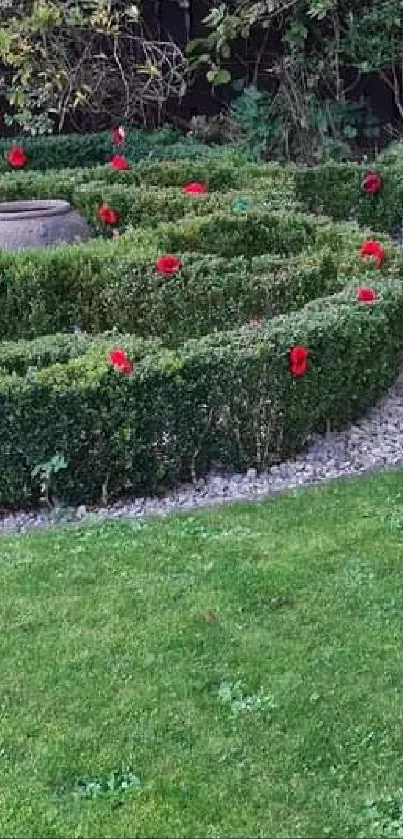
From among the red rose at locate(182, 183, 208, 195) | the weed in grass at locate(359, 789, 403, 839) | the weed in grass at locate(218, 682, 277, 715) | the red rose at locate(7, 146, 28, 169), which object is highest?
the red rose at locate(182, 183, 208, 195)

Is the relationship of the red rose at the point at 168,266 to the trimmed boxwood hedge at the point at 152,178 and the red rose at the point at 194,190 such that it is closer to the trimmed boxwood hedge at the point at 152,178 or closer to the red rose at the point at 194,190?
the red rose at the point at 194,190

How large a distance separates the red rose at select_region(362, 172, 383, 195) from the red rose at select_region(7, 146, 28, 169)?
3324 millimetres

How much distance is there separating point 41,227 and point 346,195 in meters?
3.06

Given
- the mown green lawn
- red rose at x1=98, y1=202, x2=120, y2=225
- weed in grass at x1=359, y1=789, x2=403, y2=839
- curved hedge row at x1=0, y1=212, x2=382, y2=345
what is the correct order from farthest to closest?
red rose at x1=98, y1=202, x2=120, y2=225, curved hedge row at x1=0, y1=212, x2=382, y2=345, the mown green lawn, weed in grass at x1=359, y1=789, x2=403, y2=839

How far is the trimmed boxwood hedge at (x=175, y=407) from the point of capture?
5.26 meters

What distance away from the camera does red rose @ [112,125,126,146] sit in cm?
1151

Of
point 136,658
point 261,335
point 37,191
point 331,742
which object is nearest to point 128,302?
point 261,335

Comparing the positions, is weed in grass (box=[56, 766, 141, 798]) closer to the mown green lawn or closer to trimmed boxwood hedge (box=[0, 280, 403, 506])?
the mown green lawn

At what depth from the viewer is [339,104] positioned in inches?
488

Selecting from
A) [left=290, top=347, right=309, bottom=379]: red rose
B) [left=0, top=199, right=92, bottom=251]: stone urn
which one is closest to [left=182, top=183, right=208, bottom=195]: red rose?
[left=0, top=199, right=92, bottom=251]: stone urn

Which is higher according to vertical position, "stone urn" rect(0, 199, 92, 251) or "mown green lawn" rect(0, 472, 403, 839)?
"stone urn" rect(0, 199, 92, 251)

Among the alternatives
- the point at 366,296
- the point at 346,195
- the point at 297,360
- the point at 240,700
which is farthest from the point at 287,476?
the point at 346,195

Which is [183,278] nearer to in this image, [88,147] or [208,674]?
[208,674]

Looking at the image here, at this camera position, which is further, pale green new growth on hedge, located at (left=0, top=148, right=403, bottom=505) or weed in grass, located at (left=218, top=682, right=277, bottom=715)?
pale green new growth on hedge, located at (left=0, top=148, right=403, bottom=505)
